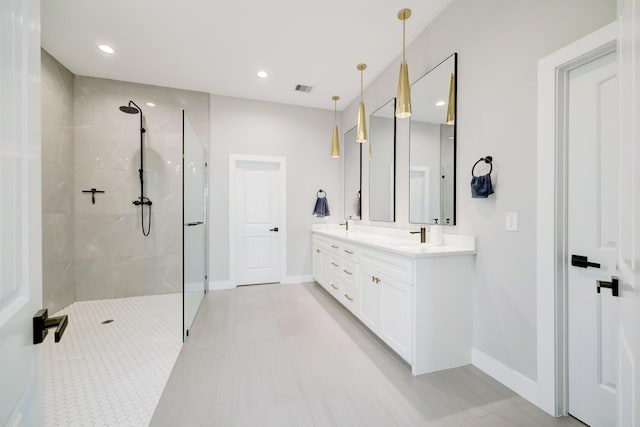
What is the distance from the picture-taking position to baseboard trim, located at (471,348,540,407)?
1655mm

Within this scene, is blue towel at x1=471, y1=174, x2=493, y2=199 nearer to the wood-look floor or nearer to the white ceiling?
the wood-look floor

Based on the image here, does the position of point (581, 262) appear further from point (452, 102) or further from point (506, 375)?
point (452, 102)

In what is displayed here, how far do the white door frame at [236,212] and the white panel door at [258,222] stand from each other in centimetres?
7

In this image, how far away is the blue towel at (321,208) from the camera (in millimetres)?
4258

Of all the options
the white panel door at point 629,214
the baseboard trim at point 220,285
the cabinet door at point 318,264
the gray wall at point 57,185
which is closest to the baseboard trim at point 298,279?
the cabinet door at point 318,264

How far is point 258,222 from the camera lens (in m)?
4.25

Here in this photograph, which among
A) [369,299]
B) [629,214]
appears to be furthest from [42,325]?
[369,299]

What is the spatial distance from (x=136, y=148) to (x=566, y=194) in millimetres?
4577

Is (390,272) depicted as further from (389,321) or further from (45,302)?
(45,302)

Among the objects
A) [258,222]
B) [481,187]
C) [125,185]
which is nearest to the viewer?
[481,187]

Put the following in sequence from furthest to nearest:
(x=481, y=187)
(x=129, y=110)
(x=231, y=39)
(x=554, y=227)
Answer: (x=129, y=110), (x=231, y=39), (x=481, y=187), (x=554, y=227)

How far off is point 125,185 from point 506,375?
15.1ft

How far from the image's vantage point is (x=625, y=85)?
2.30ft

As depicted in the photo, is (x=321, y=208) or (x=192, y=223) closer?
(x=192, y=223)
